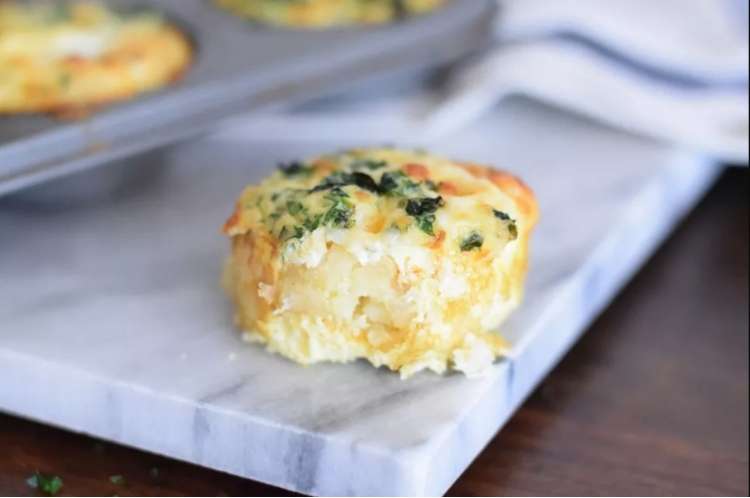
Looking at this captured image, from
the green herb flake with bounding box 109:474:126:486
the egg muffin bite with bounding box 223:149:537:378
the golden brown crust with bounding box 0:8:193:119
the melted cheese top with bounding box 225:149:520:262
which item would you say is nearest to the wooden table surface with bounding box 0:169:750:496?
the green herb flake with bounding box 109:474:126:486

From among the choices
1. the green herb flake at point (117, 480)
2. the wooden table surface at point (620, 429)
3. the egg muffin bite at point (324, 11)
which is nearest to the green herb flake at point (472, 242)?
the wooden table surface at point (620, 429)

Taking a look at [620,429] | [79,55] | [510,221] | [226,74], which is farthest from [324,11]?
[620,429]

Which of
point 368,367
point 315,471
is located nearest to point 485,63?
point 368,367

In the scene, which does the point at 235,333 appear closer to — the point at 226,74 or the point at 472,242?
the point at 472,242

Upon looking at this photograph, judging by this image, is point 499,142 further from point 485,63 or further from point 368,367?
point 368,367

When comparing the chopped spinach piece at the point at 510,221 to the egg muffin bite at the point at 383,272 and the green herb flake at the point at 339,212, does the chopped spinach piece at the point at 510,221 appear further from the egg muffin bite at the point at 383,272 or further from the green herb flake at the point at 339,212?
the green herb flake at the point at 339,212

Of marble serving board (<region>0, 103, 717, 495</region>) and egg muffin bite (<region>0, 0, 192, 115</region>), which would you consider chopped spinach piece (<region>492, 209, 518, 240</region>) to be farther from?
egg muffin bite (<region>0, 0, 192, 115</region>)
